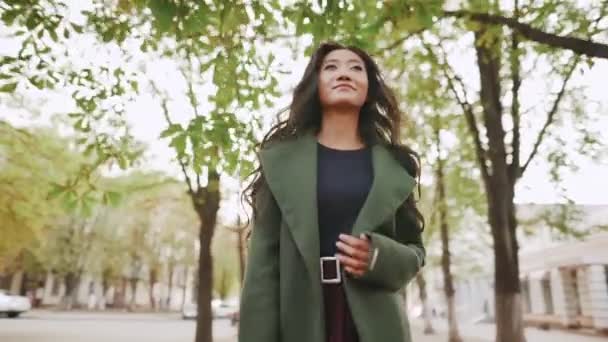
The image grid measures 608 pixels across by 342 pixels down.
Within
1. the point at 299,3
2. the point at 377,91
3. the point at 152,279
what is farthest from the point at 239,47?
the point at 152,279

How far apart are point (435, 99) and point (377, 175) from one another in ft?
25.4

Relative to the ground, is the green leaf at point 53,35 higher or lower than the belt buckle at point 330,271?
higher

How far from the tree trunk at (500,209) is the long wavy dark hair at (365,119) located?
5.78 metres

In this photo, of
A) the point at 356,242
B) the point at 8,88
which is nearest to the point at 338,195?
the point at 356,242

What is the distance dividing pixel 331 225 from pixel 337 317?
357mm

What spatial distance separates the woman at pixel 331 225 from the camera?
197 cm

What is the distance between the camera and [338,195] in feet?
7.18

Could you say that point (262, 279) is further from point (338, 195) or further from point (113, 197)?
point (113, 197)

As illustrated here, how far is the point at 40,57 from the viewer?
5.44 meters

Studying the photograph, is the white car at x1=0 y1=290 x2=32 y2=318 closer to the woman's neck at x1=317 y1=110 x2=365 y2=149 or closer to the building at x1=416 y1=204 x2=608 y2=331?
the building at x1=416 y1=204 x2=608 y2=331

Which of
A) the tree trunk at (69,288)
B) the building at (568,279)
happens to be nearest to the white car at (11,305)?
the tree trunk at (69,288)

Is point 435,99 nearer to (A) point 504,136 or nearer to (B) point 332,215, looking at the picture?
(A) point 504,136

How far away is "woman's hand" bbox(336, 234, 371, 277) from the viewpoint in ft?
6.35

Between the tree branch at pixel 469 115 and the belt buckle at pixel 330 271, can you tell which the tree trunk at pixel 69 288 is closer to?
the tree branch at pixel 469 115
